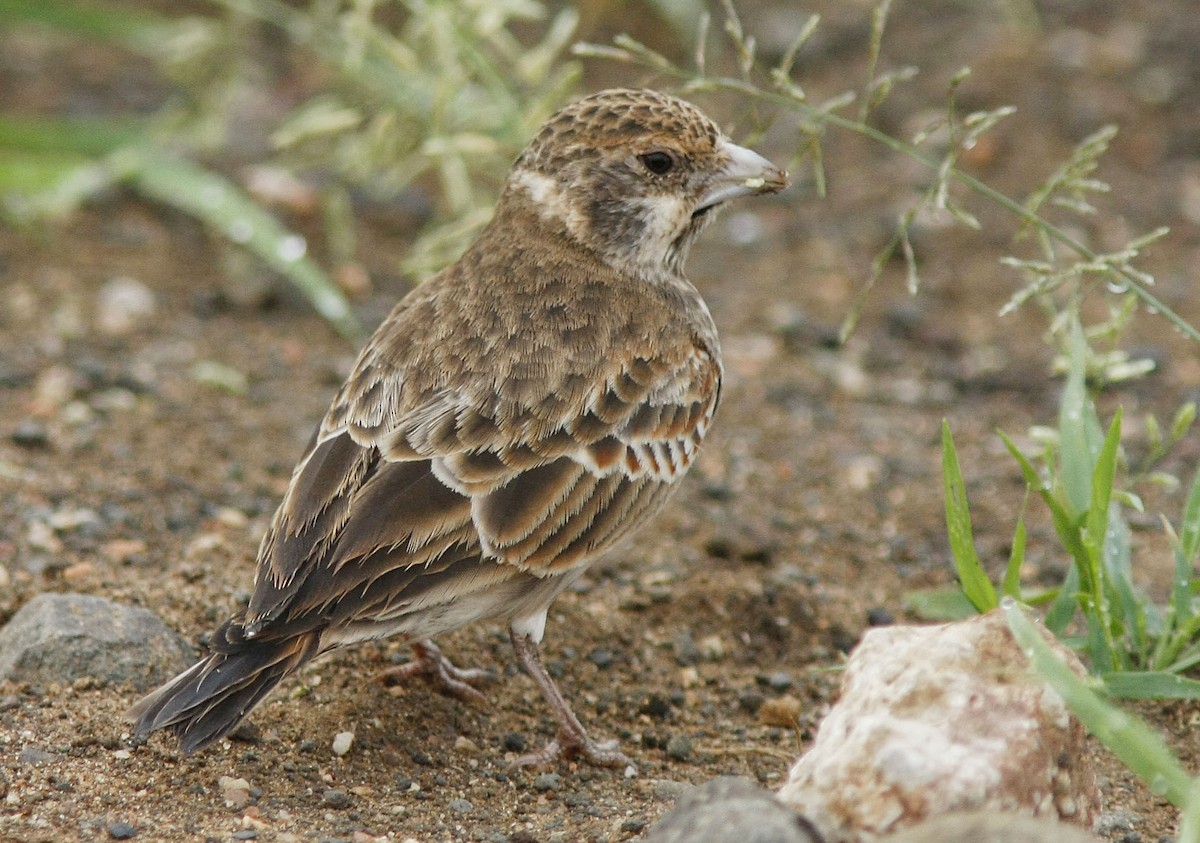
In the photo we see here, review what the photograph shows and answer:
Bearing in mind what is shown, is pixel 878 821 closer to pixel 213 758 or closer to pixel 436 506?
pixel 436 506

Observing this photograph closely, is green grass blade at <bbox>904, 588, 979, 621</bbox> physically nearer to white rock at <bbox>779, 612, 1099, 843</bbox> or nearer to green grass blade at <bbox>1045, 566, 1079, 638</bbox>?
green grass blade at <bbox>1045, 566, 1079, 638</bbox>

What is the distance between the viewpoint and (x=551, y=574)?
3.96 metres

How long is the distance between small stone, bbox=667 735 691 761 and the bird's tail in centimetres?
100

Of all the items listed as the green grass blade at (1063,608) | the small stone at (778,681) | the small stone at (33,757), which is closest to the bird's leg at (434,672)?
the small stone at (778,681)

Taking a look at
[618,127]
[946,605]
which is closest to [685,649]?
[946,605]

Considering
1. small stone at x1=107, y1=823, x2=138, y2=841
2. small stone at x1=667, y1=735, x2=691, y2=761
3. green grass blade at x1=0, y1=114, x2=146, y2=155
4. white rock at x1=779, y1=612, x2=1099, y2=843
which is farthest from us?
green grass blade at x1=0, y1=114, x2=146, y2=155

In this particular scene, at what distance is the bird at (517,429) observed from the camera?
12.1 ft

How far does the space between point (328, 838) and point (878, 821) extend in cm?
118

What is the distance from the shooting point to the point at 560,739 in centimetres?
407

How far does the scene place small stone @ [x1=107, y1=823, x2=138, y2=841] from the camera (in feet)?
10.8

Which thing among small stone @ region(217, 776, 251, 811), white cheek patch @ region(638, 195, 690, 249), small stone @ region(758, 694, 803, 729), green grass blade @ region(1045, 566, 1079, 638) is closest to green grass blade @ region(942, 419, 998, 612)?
green grass blade @ region(1045, 566, 1079, 638)

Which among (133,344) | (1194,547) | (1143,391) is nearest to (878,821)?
(1194,547)

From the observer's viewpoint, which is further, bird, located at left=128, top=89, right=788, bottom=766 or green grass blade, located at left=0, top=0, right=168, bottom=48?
green grass blade, located at left=0, top=0, right=168, bottom=48

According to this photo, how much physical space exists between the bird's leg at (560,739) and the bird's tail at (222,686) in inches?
26.0
